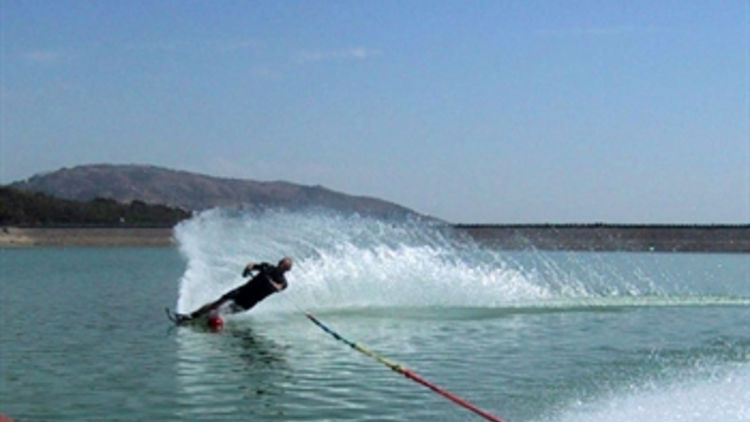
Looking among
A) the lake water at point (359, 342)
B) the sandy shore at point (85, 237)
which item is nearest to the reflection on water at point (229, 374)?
the lake water at point (359, 342)

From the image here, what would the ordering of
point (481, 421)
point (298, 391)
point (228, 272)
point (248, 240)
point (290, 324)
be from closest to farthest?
point (481, 421) → point (298, 391) → point (290, 324) → point (228, 272) → point (248, 240)

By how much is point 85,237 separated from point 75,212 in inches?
1180

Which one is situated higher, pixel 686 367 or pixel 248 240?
pixel 248 240

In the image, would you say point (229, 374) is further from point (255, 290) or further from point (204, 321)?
point (204, 321)

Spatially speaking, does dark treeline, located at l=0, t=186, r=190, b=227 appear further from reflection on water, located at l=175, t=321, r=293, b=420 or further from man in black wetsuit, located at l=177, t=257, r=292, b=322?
reflection on water, located at l=175, t=321, r=293, b=420

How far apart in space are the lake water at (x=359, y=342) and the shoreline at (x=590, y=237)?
97450 millimetres

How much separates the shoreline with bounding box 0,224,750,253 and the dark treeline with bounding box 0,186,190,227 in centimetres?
562

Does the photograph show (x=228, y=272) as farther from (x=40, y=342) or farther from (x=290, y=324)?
(x=40, y=342)

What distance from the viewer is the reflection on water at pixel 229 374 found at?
1465 cm

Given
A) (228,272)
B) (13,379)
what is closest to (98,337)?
(13,379)

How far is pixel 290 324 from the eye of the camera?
25.4 m

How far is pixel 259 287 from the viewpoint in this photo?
24469 millimetres

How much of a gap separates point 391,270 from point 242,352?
1229 centimetres

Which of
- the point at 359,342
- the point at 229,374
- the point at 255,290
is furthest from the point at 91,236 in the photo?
the point at 229,374
